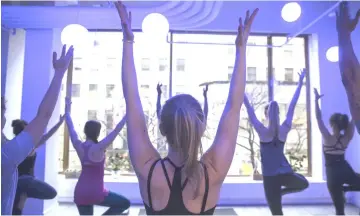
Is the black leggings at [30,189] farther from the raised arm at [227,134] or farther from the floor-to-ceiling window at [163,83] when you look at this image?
the raised arm at [227,134]

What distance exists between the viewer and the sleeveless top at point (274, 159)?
2.83 meters

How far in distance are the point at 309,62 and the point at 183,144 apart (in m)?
5.25

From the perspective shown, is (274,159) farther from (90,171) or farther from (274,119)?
(90,171)

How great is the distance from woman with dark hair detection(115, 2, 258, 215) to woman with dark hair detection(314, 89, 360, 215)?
2.55m

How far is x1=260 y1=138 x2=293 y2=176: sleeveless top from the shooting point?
9.29 feet

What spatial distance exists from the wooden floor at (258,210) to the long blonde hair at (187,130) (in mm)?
3718

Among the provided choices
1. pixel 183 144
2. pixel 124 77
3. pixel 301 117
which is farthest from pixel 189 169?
pixel 301 117

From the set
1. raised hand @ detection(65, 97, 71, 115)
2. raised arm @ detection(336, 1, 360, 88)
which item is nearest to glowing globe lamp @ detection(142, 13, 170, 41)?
raised hand @ detection(65, 97, 71, 115)

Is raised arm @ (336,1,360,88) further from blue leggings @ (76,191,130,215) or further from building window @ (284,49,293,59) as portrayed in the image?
building window @ (284,49,293,59)

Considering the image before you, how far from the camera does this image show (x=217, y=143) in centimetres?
97

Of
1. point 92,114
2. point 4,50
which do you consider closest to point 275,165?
point 92,114

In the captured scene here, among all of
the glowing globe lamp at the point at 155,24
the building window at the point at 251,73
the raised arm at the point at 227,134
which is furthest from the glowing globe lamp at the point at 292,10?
the raised arm at the point at 227,134

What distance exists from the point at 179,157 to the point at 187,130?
0.30ft

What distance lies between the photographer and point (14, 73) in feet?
14.2
